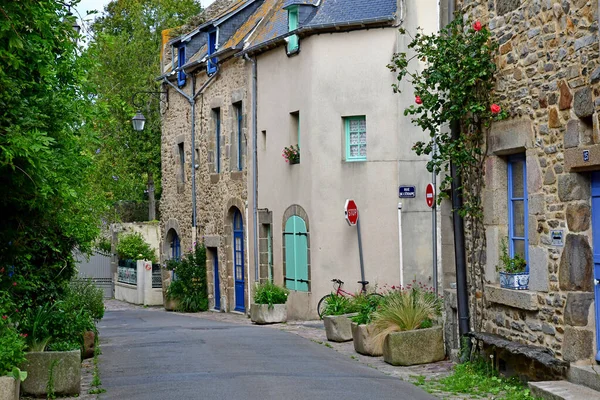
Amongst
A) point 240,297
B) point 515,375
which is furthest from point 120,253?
point 515,375

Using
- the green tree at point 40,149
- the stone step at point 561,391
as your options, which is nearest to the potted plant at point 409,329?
the stone step at point 561,391

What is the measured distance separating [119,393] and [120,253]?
90.2ft

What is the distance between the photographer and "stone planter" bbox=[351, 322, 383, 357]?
13008 millimetres

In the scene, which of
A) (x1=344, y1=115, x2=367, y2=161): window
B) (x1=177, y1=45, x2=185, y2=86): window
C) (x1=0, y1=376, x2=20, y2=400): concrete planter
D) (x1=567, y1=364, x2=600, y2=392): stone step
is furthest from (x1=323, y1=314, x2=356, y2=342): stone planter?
(x1=177, y1=45, x2=185, y2=86): window

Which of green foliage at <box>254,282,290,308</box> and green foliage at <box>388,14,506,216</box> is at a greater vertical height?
green foliage at <box>388,14,506,216</box>

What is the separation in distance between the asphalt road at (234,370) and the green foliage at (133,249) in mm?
19855

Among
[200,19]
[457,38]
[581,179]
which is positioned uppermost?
[200,19]

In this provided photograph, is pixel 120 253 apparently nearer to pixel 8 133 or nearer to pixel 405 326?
pixel 405 326

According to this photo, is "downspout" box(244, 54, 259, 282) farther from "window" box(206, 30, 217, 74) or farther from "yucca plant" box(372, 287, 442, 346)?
"yucca plant" box(372, 287, 442, 346)

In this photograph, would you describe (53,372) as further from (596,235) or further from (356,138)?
(356,138)

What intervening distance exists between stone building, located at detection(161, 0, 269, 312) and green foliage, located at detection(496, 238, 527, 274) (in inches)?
530

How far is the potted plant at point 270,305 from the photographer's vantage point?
66.0 feet

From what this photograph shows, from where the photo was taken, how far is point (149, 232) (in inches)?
1513

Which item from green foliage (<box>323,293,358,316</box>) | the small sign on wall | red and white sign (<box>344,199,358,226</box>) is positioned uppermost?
red and white sign (<box>344,199,358,226</box>)
